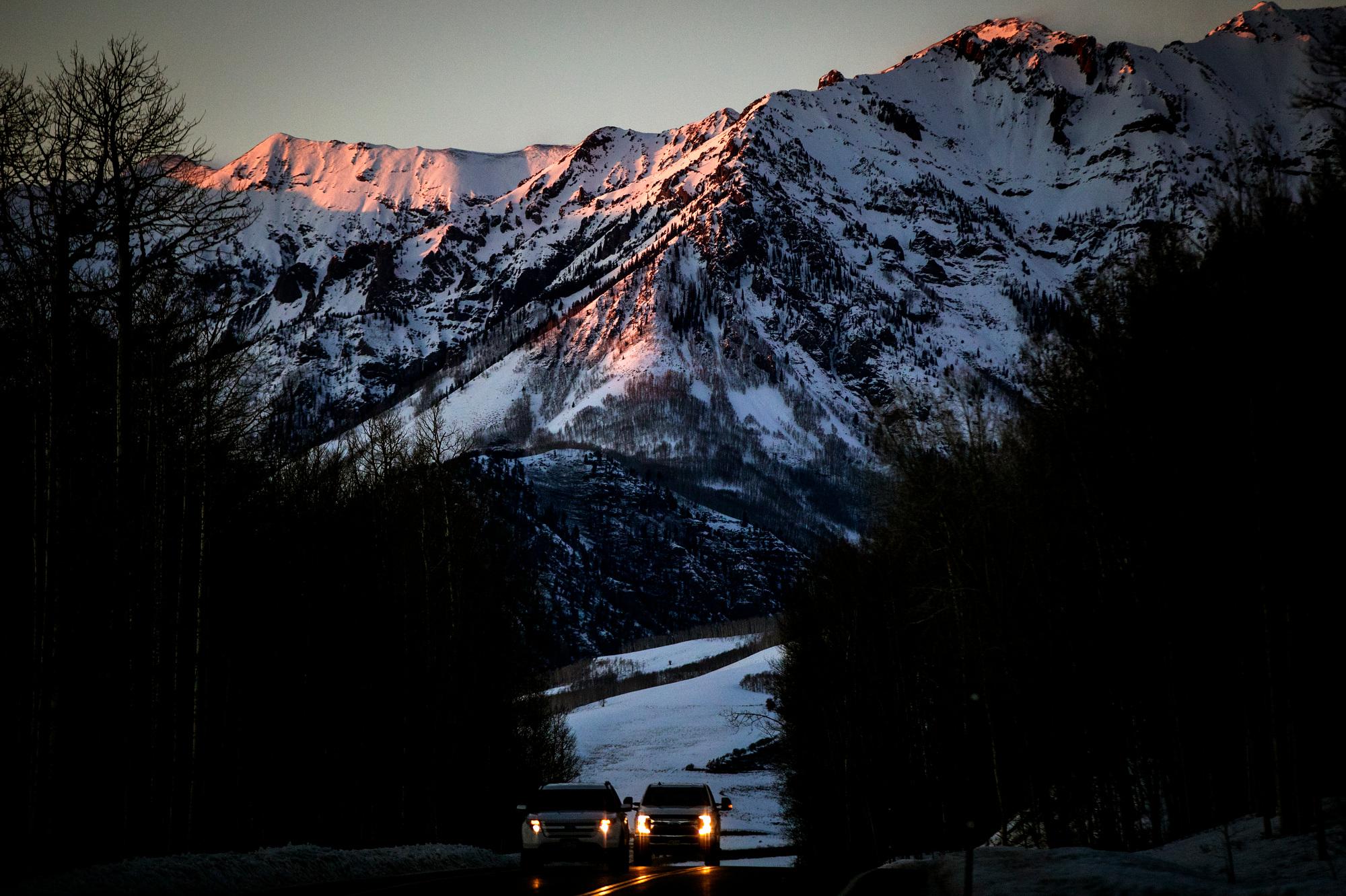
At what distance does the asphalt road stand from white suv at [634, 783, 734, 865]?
6366 millimetres

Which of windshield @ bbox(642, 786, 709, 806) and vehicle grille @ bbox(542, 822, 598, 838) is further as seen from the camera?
windshield @ bbox(642, 786, 709, 806)

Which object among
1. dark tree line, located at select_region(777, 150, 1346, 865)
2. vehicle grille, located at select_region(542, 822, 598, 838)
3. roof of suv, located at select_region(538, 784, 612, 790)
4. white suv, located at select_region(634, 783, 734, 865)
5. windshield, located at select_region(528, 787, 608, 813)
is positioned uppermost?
dark tree line, located at select_region(777, 150, 1346, 865)

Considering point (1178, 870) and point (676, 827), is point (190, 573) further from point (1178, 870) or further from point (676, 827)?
point (1178, 870)

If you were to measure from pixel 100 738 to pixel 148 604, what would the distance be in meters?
3.05

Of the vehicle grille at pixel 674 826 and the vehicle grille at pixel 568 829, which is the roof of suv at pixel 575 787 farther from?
the vehicle grille at pixel 674 826

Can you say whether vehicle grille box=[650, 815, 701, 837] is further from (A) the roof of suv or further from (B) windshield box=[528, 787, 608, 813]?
(B) windshield box=[528, 787, 608, 813]

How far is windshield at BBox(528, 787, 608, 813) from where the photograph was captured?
26.4 meters

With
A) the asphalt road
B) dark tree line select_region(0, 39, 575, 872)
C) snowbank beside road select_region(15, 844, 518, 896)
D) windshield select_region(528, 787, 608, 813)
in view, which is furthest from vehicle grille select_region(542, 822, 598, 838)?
dark tree line select_region(0, 39, 575, 872)

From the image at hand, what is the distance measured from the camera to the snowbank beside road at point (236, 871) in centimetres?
1495

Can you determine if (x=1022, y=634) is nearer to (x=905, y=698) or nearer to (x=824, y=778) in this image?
Result: (x=905, y=698)

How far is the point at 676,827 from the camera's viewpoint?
33.1 m

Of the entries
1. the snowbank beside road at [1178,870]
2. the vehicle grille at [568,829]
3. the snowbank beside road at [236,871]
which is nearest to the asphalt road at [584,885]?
the vehicle grille at [568,829]

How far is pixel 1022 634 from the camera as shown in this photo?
3397 centimetres

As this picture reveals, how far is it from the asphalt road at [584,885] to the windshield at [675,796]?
6.90 m
